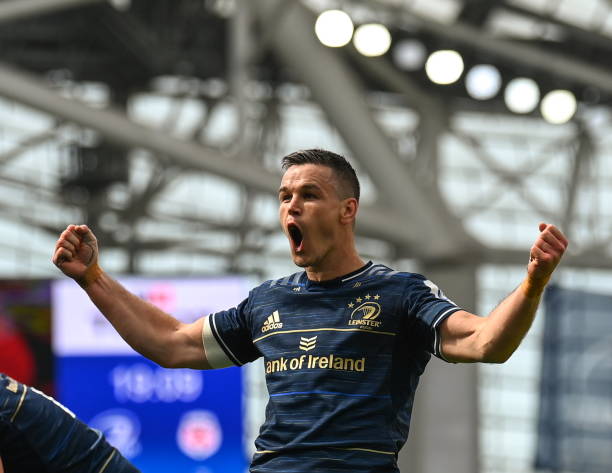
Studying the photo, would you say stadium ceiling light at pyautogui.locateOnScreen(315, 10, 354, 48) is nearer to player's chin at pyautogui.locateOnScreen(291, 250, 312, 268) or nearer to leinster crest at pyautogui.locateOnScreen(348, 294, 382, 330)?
player's chin at pyautogui.locateOnScreen(291, 250, 312, 268)

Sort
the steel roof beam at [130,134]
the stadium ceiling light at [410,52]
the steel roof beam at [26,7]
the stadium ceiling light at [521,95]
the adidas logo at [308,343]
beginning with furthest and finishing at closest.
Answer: the stadium ceiling light at [410,52] → the stadium ceiling light at [521,95] → the steel roof beam at [26,7] → the steel roof beam at [130,134] → the adidas logo at [308,343]

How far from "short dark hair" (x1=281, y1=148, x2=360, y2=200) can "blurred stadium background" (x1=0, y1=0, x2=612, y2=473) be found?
10.2m

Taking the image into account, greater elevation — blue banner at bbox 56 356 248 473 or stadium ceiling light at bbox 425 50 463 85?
stadium ceiling light at bbox 425 50 463 85

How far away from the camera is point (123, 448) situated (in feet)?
53.9

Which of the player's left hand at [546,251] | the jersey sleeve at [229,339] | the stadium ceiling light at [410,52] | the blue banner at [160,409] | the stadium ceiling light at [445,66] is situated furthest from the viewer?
the stadium ceiling light at [410,52]

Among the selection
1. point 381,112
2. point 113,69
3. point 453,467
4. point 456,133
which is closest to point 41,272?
point 381,112

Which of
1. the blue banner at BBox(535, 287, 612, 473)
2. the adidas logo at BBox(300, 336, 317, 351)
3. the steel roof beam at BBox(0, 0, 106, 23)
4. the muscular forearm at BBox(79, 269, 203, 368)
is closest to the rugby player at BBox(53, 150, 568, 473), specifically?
the adidas logo at BBox(300, 336, 317, 351)

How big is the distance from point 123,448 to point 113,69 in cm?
1129

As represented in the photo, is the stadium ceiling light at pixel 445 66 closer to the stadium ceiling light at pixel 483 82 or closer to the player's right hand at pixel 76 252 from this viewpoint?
the stadium ceiling light at pixel 483 82

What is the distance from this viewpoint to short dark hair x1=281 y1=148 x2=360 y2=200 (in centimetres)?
577

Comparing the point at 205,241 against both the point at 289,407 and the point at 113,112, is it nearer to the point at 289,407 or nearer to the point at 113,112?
the point at 113,112

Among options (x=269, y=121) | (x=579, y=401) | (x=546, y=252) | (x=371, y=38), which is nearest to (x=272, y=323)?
(x=546, y=252)

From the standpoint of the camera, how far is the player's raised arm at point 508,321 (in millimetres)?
5027

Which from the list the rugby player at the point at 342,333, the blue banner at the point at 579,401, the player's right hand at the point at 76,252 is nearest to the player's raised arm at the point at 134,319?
the player's right hand at the point at 76,252
